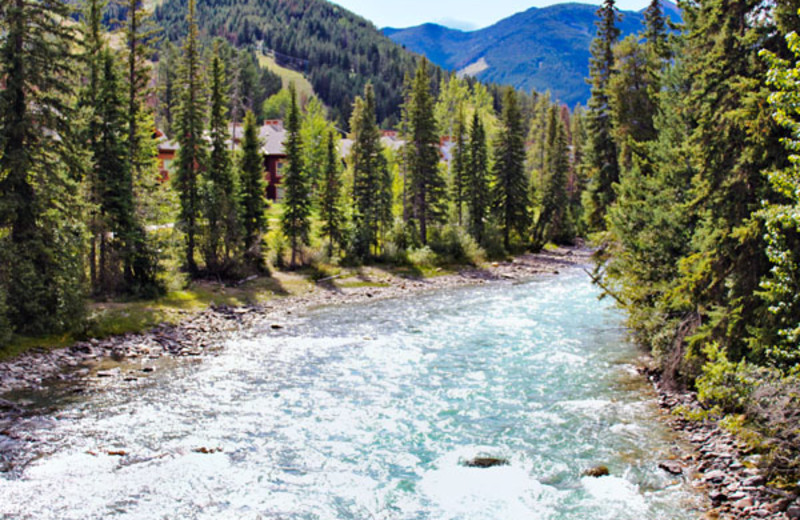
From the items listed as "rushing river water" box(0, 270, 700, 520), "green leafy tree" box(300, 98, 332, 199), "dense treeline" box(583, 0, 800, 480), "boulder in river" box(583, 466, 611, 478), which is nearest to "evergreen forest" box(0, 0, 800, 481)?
"dense treeline" box(583, 0, 800, 480)

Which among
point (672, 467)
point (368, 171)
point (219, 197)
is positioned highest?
point (368, 171)

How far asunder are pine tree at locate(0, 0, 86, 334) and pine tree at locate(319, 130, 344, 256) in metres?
23.4

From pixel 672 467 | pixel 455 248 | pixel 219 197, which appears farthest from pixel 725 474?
pixel 455 248

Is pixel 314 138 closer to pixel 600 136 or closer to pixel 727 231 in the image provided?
pixel 600 136

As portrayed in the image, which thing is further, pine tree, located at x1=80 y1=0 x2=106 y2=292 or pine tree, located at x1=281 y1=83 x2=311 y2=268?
pine tree, located at x1=281 y1=83 x2=311 y2=268

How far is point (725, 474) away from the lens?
13383 millimetres

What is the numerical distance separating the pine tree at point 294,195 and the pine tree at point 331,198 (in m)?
2.04

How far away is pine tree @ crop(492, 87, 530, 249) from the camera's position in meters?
58.8

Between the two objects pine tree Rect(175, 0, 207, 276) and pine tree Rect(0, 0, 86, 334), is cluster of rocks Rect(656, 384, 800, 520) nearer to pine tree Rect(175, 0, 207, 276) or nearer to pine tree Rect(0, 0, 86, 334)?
pine tree Rect(0, 0, 86, 334)

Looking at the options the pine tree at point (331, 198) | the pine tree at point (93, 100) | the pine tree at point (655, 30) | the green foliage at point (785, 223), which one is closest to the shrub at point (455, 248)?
the pine tree at point (331, 198)

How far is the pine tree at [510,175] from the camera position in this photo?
5884cm

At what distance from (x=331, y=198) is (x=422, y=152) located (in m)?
10.9

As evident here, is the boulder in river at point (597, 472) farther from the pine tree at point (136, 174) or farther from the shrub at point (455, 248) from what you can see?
the shrub at point (455, 248)

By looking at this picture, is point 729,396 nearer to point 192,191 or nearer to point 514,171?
point 192,191
